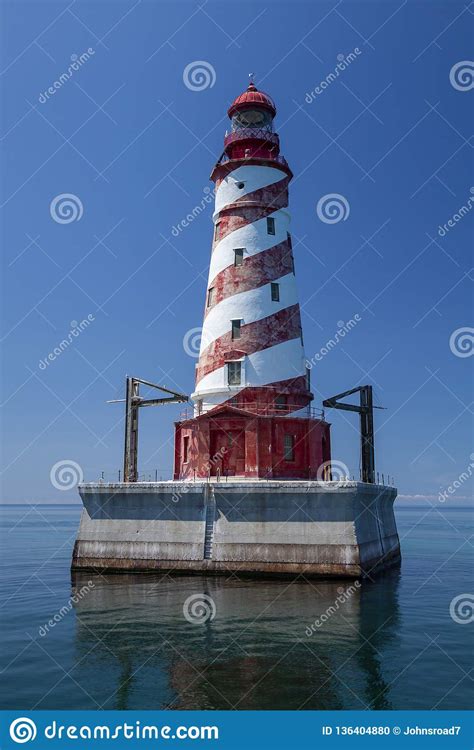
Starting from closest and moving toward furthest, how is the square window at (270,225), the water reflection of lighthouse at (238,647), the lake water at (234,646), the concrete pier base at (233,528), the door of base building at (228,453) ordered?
the water reflection of lighthouse at (238,647) < the lake water at (234,646) < the concrete pier base at (233,528) < the door of base building at (228,453) < the square window at (270,225)

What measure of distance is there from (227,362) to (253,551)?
341 inches

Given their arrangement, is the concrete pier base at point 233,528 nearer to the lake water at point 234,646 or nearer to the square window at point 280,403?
the lake water at point 234,646

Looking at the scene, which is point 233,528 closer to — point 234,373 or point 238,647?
point 234,373

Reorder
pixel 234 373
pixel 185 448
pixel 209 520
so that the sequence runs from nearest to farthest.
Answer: pixel 209 520 → pixel 234 373 → pixel 185 448

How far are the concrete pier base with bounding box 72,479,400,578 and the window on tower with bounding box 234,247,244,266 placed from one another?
421 inches

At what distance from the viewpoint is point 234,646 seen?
13664mm

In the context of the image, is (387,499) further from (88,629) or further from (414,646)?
(88,629)

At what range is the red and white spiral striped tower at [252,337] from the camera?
2561cm

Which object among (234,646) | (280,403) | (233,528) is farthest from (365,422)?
(234,646)

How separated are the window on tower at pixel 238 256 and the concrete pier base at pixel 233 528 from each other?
10693 mm

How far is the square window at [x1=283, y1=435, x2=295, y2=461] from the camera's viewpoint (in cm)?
2555

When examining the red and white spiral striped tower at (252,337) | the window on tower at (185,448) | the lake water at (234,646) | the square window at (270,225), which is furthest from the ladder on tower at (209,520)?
the square window at (270,225)

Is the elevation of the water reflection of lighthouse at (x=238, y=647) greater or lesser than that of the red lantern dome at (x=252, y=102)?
lesser

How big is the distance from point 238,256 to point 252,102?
7582mm
